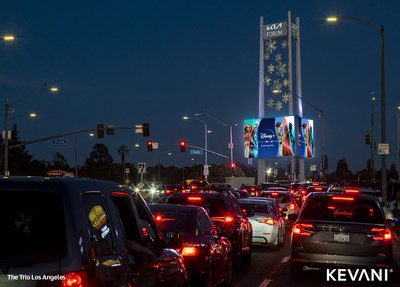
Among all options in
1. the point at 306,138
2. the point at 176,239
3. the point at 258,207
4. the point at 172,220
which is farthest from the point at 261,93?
the point at 176,239

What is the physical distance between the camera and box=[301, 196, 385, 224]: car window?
12.5 metres

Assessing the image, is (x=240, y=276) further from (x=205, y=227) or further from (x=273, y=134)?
(x=273, y=134)

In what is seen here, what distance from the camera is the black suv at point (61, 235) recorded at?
4.24 meters

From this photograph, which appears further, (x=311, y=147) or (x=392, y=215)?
(x=311, y=147)

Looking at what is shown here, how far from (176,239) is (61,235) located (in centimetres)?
227

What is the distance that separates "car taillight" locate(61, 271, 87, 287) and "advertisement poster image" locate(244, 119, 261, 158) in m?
99.7

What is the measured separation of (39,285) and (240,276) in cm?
1023

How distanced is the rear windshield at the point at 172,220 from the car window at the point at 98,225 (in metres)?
5.57

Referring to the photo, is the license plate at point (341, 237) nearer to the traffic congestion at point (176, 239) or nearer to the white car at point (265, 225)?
the traffic congestion at point (176, 239)

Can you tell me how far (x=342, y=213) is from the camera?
1298 centimetres

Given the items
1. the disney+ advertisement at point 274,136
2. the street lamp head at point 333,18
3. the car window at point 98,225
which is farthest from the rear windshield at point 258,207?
the disney+ advertisement at point 274,136

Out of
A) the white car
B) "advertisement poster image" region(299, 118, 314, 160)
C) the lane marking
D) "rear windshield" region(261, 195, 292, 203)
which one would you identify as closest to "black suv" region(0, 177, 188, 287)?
the lane marking

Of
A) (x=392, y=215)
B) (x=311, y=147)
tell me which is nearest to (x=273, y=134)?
(x=311, y=147)

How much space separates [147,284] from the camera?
5727 mm
